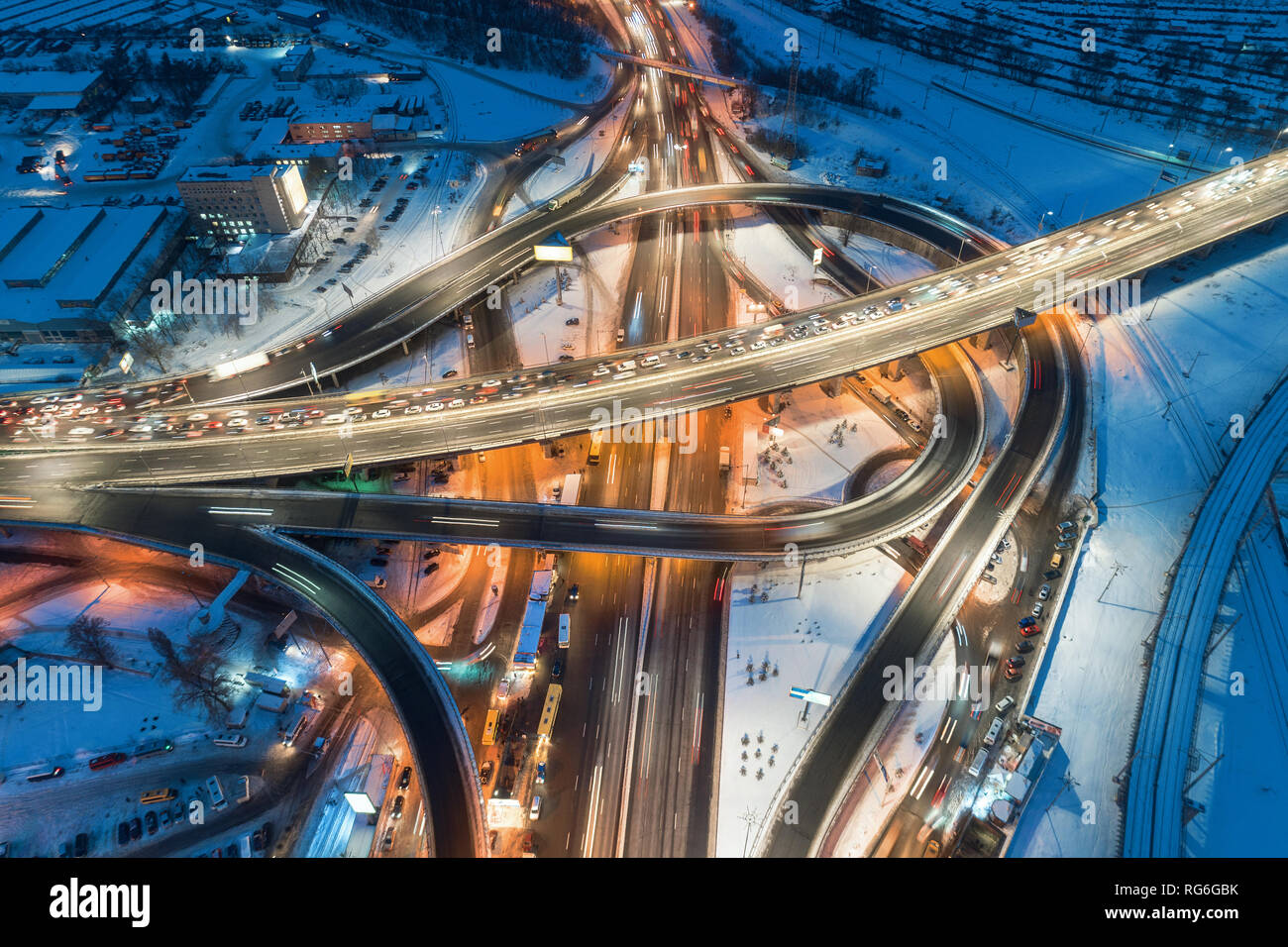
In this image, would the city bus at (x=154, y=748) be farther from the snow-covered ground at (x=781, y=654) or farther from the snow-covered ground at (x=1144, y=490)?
the snow-covered ground at (x=1144, y=490)

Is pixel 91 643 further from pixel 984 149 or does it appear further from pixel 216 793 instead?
pixel 984 149

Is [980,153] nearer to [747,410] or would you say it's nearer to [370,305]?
[747,410]

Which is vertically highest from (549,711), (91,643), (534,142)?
(534,142)

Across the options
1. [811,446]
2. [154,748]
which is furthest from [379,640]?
[811,446]

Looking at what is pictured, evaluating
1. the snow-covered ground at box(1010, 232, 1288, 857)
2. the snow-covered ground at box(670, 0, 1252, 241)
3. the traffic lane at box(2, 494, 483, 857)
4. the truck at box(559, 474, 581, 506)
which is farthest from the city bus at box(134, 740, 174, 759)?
the snow-covered ground at box(670, 0, 1252, 241)

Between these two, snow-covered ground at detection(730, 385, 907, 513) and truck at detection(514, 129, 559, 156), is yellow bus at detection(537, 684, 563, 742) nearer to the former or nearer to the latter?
snow-covered ground at detection(730, 385, 907, 513)

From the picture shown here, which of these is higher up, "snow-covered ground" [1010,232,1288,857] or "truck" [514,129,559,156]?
"truck" [514,129,559,156]

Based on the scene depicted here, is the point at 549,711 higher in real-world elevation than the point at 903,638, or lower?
lower
